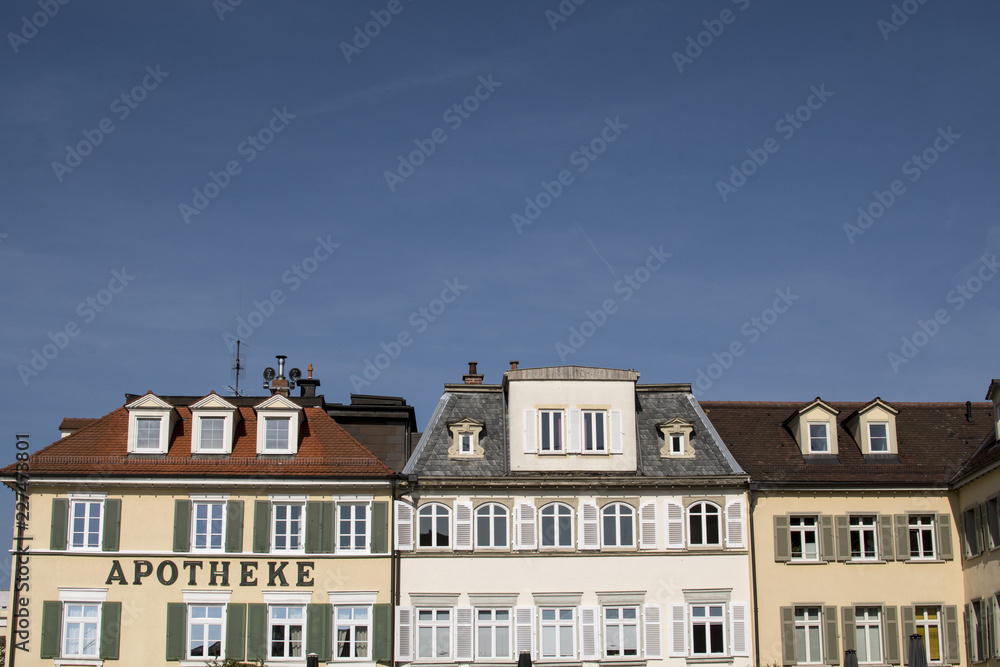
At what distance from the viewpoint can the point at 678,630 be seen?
4575cm

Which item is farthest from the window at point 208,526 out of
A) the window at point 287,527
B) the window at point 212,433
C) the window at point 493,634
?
the window at point 493,634

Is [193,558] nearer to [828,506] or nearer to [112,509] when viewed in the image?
[112,509]

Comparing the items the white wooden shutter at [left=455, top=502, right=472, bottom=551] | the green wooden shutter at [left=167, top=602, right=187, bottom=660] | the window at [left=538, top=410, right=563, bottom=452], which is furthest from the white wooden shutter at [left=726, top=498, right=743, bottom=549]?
the green wooden shutter at [left=167, top=602, right=187, bottom=660]

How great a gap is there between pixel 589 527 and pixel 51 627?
65.2ft

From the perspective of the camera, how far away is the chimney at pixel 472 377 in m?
54.5

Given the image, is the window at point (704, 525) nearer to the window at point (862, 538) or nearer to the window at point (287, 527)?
the window at point (862, 538)

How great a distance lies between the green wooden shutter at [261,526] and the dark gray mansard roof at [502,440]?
18.0ft

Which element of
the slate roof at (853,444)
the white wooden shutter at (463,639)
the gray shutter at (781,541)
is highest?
the slate roof at (853,444)

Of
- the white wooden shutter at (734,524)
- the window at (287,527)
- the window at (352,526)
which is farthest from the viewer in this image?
the white wooden shutter at (734,524)

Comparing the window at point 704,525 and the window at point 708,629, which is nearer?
the window at point 708,629

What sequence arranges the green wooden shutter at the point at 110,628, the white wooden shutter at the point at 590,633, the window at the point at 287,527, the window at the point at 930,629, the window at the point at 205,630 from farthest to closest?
the window at the point at 930,629
the window at the point at 287,527
the white wooden shutter at the point at 590,633
the window at the point at 205,630
the green wooden shutter at the point at 110,628

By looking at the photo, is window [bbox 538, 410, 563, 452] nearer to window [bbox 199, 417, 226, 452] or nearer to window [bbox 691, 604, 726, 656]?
window [bbox 691, 604, 726, 656]

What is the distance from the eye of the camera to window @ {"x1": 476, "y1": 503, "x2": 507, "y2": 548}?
46500mm

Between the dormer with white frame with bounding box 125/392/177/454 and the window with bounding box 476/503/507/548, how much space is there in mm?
12261
